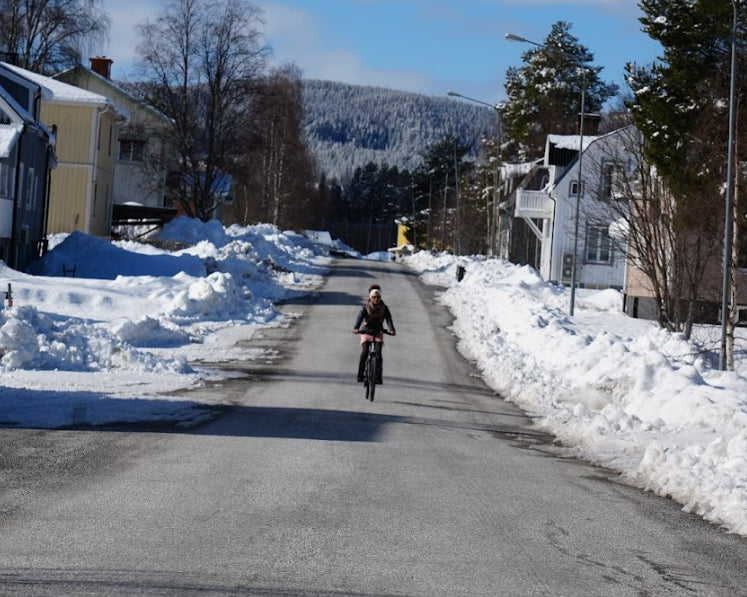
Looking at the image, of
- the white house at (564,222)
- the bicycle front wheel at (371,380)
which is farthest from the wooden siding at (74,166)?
the bicycle front wheel at (371,380)

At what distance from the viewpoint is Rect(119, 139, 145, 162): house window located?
213ft

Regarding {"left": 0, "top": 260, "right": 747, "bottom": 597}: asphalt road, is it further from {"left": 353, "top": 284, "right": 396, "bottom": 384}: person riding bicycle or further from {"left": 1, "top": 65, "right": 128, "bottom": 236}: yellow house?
{"left": 1, "top": 65, "right": 128, "bottom": 236}: yellow house

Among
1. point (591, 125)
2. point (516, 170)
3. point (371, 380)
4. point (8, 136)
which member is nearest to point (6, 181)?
point (8, 136)

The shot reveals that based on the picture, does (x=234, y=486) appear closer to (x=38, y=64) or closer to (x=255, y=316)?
(x=255, y=316)

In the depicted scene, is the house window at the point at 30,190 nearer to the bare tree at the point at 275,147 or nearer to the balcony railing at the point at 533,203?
the bare tree at the point at 275,147

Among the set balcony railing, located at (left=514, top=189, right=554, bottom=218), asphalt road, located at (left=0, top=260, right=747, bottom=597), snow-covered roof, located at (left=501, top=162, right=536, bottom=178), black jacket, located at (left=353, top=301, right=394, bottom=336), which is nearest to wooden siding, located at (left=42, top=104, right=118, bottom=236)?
balcony railing, located at (left=514, top=189, right=554, bottom=218)

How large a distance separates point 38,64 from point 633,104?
37148mm

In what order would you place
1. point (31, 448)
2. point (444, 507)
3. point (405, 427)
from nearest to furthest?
point (444, 507)
point (31, 448)
point (405, 427)

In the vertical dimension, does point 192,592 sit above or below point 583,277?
below

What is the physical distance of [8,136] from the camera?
34969 mm

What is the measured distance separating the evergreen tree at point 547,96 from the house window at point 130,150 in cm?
3162

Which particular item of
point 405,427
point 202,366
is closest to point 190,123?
point 202,366

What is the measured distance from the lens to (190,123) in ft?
190

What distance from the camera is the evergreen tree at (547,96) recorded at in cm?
8544
